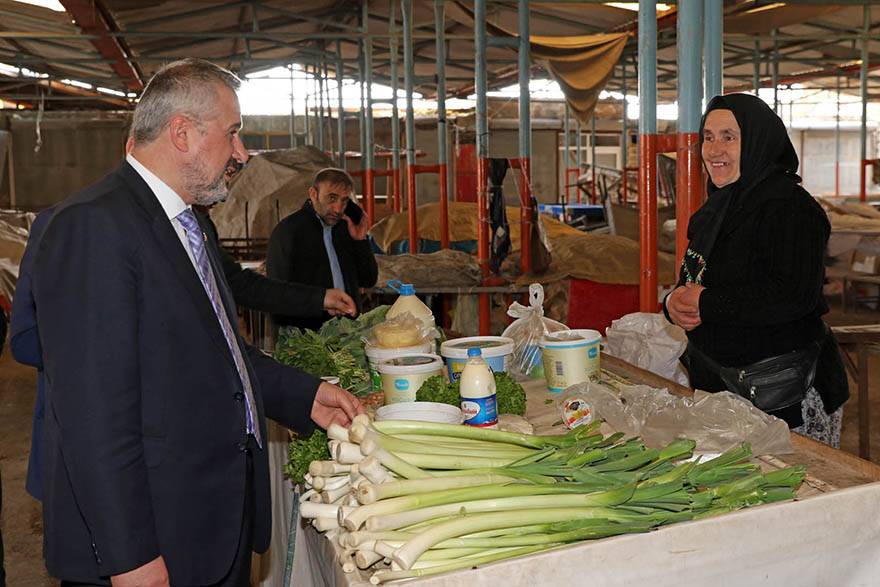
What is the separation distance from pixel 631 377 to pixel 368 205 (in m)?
11.0

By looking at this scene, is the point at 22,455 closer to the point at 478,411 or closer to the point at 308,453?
the point at 308,453

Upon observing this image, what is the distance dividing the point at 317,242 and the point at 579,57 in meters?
5.51

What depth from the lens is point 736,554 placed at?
6.29 feet

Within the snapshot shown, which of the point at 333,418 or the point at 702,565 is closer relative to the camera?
the point at 702,565

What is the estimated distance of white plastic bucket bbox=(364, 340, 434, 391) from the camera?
3.20 meters

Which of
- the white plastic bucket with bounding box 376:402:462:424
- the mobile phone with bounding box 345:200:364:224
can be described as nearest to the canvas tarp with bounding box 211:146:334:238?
the mobile phone with bounding box 345:200:364:224

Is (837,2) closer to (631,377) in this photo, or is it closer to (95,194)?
(631,377)

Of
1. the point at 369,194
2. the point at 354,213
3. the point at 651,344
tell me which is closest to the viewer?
the point at 651,344

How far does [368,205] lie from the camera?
14258mm

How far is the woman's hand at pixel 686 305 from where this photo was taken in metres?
3.11

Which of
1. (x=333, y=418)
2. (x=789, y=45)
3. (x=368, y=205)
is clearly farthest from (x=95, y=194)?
(x=789, y=45)

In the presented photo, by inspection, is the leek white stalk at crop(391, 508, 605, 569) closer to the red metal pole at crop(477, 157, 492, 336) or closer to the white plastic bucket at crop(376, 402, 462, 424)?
the white plastic bucket at crop(376, 402, 462, 424)

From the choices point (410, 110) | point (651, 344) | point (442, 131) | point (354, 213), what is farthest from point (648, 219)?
point (410, 110)

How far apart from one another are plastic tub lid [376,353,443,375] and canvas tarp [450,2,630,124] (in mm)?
7294
